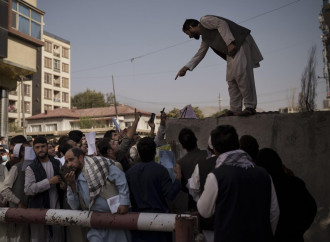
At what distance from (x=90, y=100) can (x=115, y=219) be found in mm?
66341

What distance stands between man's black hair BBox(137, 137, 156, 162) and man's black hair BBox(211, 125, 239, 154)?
1.15m

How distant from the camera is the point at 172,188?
3771 mm

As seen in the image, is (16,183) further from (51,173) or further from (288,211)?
(288,211)

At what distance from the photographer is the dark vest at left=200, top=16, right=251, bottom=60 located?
15.2 feet

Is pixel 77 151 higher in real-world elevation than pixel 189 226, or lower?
higher

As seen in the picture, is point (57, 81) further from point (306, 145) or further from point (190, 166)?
point (306, 145)

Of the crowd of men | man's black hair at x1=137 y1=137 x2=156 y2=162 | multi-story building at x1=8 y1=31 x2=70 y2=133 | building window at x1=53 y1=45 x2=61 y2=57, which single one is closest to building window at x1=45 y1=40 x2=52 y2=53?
multi-story building at x1=8 y1=31 x2=70 y2=133

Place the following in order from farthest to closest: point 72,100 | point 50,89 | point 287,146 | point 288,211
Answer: point 72,100
point 50,89
point 287,146
point 288,211

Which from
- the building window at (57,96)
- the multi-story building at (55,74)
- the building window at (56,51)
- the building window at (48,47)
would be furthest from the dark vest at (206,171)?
the building window at (57,96)

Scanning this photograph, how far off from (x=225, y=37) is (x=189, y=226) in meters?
2.47

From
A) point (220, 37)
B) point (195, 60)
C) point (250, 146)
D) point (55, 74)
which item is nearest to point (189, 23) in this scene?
point (220, 37)

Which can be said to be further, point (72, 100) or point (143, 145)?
point (72, 100)

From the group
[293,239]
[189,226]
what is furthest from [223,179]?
[293,239]

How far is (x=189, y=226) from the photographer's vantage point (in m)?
3.13
